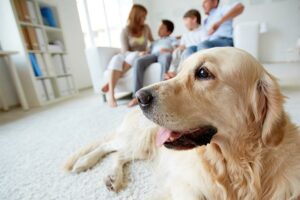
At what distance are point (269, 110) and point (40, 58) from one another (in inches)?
124

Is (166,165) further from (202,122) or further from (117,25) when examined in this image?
(117,25)

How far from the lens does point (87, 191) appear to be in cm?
88

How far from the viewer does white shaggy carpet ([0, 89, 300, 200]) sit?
884 mm

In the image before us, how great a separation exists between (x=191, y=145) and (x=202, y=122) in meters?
0.08

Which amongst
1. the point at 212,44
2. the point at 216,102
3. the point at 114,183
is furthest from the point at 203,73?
the point at 212,44

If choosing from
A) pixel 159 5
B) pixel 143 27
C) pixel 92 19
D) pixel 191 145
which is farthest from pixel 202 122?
pixel 159 5

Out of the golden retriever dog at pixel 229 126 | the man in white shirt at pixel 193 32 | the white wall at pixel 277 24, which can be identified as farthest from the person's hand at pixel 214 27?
the white wall at pixel 277 24

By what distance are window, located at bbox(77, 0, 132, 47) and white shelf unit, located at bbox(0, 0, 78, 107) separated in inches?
45.9

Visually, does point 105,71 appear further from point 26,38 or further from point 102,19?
point 102,19

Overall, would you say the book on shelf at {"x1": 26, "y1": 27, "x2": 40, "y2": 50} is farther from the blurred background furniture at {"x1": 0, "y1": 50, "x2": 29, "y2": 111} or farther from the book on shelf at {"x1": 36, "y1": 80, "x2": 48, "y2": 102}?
the book on shelf at {"x1": 36, "y1": 80, "x2": 48, "y2": 102}

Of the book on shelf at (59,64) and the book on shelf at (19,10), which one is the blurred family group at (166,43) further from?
the book on shelf at (19,10)

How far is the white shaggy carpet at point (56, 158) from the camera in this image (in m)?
0.88

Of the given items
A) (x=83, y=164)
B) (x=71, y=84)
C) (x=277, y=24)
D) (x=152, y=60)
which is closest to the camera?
(x=83, y=164)

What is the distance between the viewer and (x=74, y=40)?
428cm
